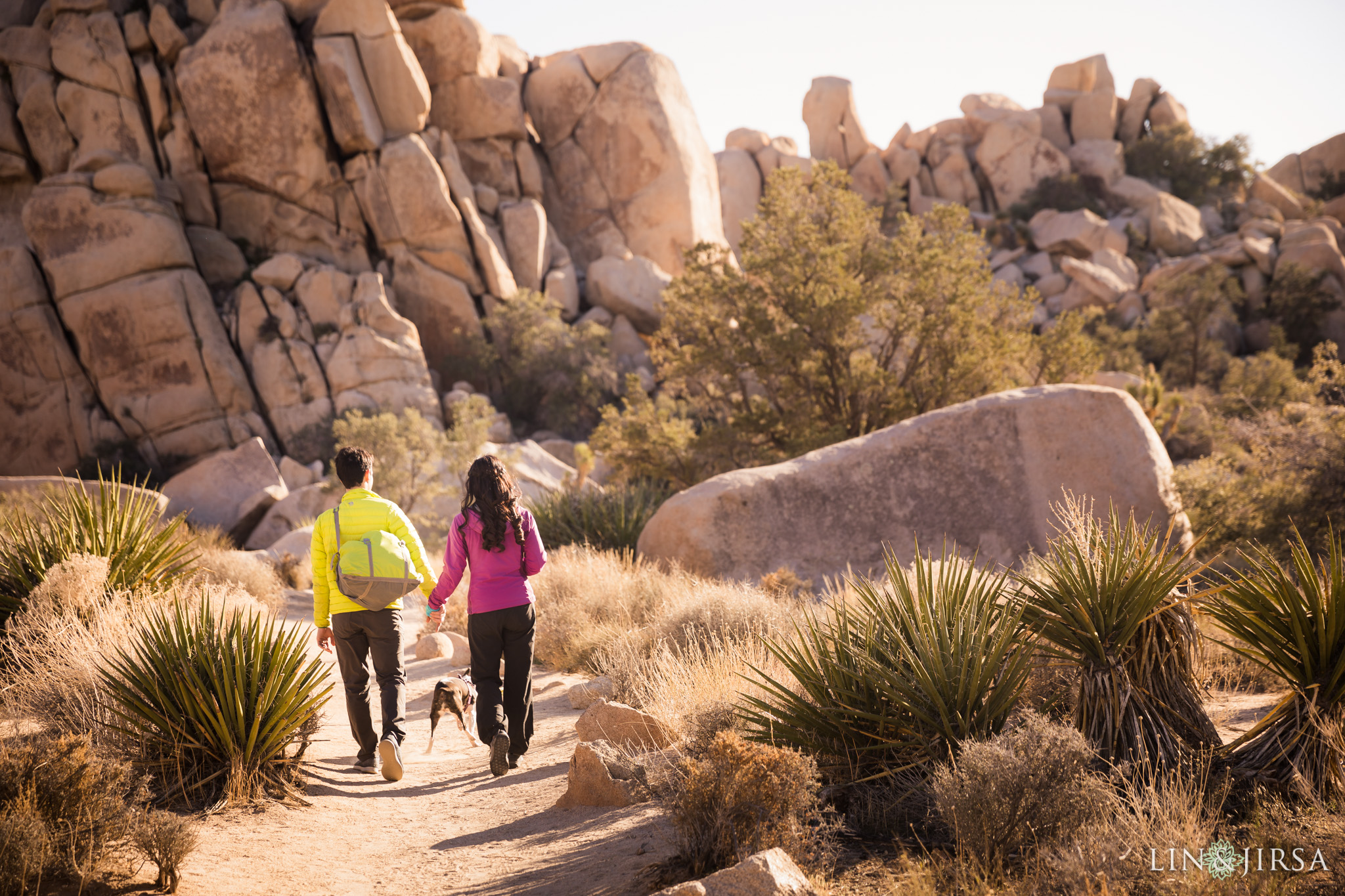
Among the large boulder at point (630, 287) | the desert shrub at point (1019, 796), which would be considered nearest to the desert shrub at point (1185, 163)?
the large boulder at point (630, 287)

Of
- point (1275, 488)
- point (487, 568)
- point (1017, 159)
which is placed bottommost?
point (1275, 488)

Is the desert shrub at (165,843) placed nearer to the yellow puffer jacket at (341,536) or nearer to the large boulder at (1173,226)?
the yellow puffer jacket at (341,536)

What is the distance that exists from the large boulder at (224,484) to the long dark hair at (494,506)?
70.6 ft

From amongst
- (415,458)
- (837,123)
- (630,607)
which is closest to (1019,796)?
(630,607)

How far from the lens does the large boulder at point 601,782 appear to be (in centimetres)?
464

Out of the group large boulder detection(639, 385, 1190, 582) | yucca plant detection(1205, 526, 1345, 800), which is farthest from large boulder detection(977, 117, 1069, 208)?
yucca plant detection(1205, 526, 1345, 800)

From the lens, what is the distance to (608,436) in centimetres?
1838

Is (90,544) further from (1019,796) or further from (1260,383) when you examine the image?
(1260,383)

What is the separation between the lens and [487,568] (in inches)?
200

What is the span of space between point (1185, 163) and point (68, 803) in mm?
65107

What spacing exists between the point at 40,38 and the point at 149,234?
1072 cm

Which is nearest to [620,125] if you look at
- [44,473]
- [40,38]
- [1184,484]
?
[40,38]

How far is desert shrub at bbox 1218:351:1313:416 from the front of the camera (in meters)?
26.9

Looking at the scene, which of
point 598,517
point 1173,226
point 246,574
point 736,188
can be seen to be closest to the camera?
point 246,574
